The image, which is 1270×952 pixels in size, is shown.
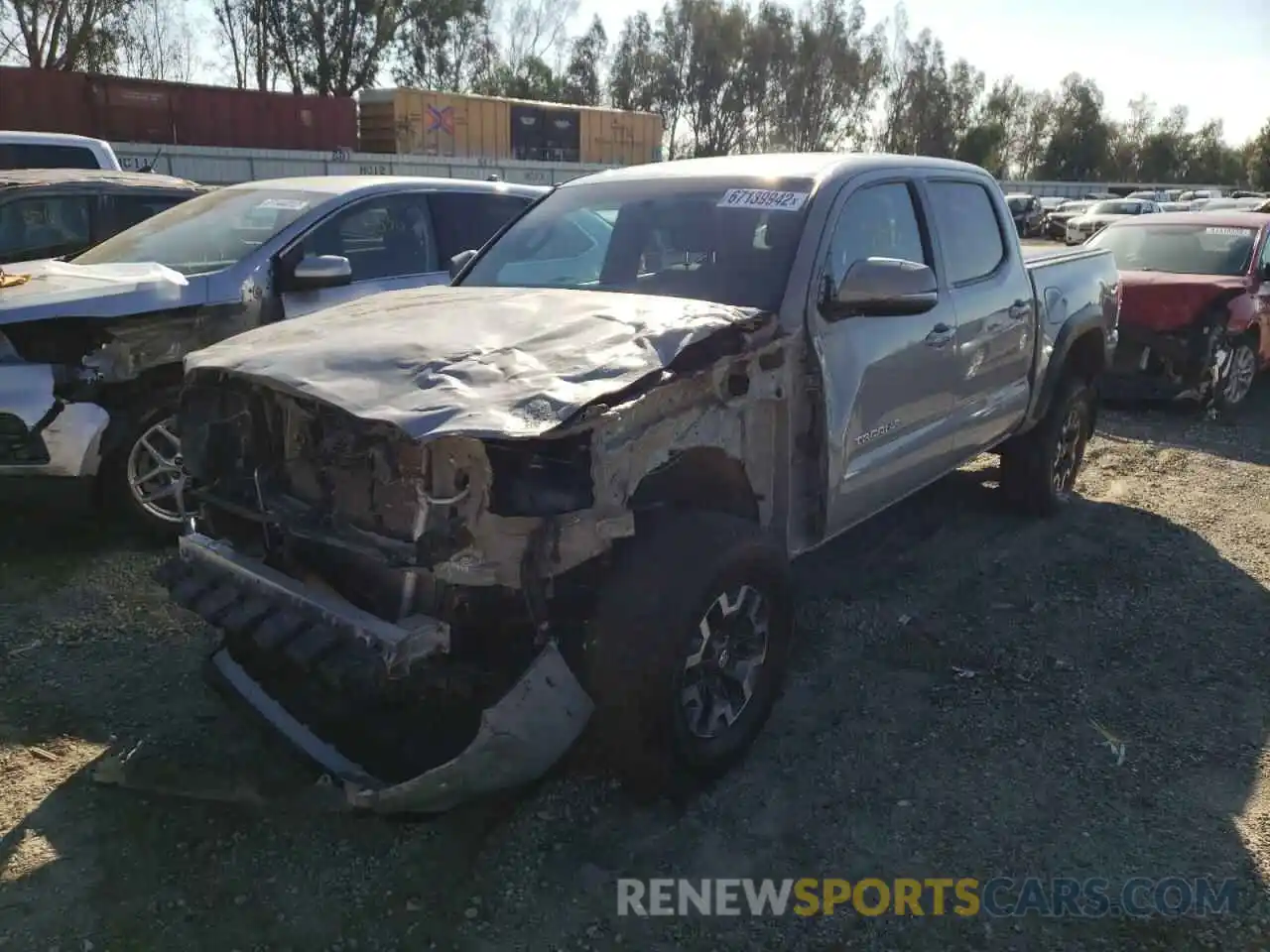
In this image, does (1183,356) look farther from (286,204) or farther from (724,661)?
(286,204)

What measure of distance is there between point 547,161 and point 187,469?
29.3m

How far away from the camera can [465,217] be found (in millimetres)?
6371

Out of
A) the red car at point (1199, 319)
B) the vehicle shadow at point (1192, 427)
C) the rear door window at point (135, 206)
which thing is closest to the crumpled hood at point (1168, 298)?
the red car at point (1199, 319)

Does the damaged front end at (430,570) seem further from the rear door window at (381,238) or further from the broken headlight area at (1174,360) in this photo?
the broken headlight area at (1174,360)

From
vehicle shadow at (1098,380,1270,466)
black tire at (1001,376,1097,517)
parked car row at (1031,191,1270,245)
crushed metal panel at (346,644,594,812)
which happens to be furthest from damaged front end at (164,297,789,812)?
parked car row at (1031,191,1270,245)

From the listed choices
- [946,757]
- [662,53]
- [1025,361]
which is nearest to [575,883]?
[946,757]

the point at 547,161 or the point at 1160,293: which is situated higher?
the point at 547,161

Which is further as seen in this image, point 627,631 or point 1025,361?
point 1025,361

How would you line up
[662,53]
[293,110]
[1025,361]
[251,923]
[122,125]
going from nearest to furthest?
[251,923]
[1025,361]
[122,125]
[293,110]
[662,53]

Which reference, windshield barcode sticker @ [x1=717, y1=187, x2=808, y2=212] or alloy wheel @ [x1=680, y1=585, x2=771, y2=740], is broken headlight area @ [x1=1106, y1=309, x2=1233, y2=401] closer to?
windshield barcode sticker @ [x1=717, y1=187, x2=808, y2=212]

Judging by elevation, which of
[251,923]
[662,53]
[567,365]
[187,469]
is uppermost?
[662,53]

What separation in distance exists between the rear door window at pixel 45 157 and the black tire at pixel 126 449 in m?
5.50

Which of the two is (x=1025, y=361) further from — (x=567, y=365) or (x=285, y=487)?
(x=285, y=487)

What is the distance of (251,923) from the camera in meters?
2.56
